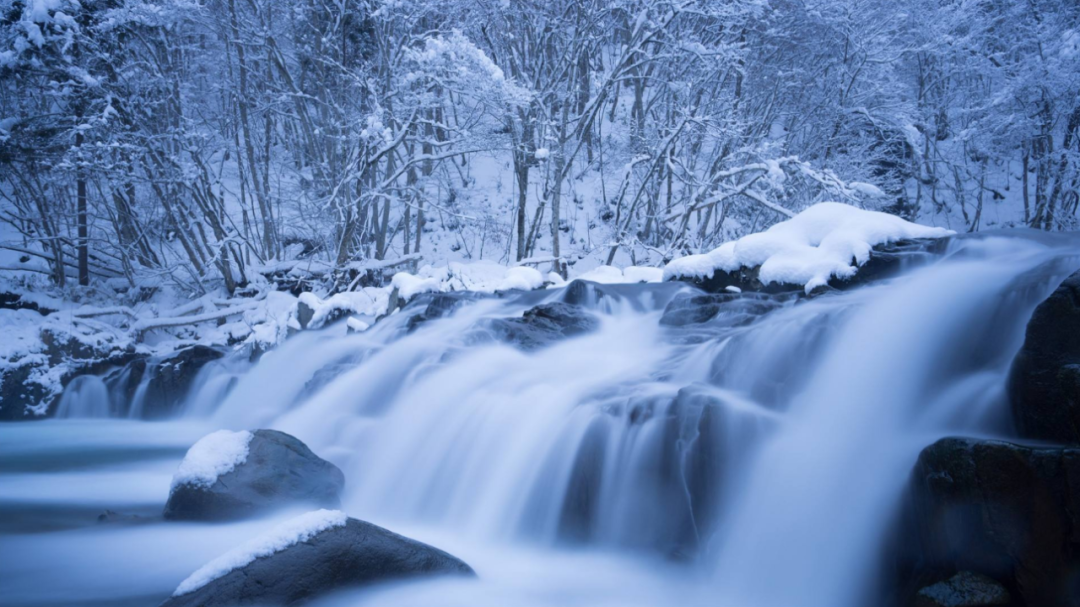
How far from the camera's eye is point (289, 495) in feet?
13.9

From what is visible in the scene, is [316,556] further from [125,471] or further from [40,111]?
[40,111]

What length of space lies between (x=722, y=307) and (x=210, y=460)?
158 inches

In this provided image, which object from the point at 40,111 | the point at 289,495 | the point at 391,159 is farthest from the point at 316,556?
the point at 40,111

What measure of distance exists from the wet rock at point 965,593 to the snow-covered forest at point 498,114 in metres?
8.57

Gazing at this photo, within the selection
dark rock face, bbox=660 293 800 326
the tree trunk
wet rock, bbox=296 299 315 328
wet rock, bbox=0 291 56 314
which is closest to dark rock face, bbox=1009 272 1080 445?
dark rock face, bbox=660 293 800 326

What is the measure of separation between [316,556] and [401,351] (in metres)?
4.02

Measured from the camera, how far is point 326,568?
2.96 meters

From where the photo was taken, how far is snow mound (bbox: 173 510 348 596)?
2.75m

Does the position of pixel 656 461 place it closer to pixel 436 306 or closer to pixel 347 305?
pixel 436 306

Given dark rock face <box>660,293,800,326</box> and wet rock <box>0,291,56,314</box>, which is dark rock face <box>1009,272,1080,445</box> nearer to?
dark rock face <box>660,293,800,326</box>

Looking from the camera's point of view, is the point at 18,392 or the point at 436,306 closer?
the point at 436,306

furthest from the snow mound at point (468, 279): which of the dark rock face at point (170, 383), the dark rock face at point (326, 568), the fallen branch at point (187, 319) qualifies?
the dark rock face at point (326, 568)

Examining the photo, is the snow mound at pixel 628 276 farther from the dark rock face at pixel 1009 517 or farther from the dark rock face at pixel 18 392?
the dark rock face at pixel 18 392

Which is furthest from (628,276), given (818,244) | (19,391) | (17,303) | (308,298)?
(17,303)
